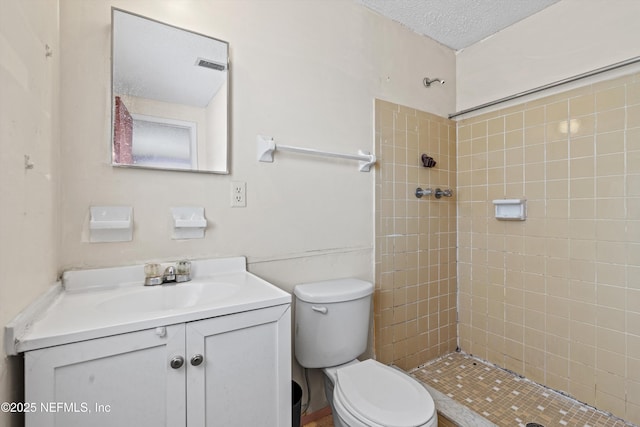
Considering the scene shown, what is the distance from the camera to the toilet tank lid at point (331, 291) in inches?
52.2

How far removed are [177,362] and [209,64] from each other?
1.13 m

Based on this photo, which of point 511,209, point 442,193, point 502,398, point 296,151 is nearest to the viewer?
point 296,151

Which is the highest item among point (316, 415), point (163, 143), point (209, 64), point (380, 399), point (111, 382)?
point (209, 64)

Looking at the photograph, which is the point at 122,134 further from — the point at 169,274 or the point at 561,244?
the point at 561,244

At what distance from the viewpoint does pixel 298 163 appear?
1481 millimetres

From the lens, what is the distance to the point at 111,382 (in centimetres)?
68

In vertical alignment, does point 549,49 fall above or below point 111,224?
above

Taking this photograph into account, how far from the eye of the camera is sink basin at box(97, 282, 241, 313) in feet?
3.15

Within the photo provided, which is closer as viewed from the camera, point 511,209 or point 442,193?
point 511,209

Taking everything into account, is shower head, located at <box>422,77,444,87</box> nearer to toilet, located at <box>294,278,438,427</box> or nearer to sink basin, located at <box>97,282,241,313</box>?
toilet, located at <box>294,278,438,427</box>

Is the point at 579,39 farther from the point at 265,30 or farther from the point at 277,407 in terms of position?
the point at 277,407

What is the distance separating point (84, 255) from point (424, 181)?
6.07 ft

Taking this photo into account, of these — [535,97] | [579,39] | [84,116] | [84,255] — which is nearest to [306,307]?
[84,255]

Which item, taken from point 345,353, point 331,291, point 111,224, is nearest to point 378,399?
point 345,353
